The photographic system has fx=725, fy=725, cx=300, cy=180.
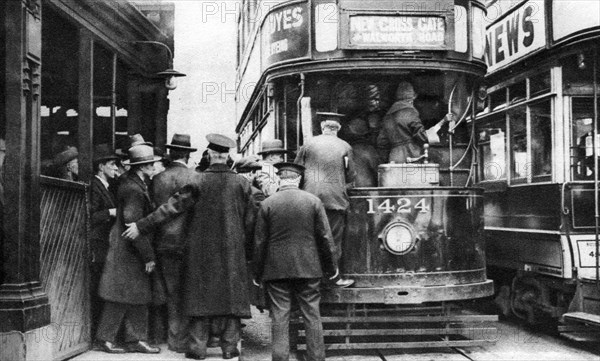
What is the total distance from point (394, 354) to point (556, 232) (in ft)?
7.11

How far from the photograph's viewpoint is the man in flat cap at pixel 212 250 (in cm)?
610

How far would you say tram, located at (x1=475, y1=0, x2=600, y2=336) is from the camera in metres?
7.41

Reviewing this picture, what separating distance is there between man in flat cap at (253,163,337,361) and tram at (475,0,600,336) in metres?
2.64

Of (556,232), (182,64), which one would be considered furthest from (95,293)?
(182,64)

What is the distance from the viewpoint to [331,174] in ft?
22.3

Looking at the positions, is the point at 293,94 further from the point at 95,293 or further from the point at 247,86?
the point at 247,86

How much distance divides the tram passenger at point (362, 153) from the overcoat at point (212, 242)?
1.78 metres

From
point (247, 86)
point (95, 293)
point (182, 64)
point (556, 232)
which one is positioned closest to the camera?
point (95, 293)

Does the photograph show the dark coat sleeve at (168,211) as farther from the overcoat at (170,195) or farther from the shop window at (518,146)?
the shop window at (518,146)

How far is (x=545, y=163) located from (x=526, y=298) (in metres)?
1.59

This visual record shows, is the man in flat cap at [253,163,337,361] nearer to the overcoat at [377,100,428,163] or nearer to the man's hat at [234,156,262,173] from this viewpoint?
the overcoat at [377,100,428,163]

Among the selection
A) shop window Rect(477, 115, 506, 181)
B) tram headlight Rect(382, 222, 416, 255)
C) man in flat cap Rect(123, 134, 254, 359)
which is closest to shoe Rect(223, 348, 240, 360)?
man in flat cap Rect(123, 134, 254, 359)

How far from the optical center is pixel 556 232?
24.8 ft

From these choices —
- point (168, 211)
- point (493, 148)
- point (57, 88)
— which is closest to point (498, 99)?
point (493, 148)
